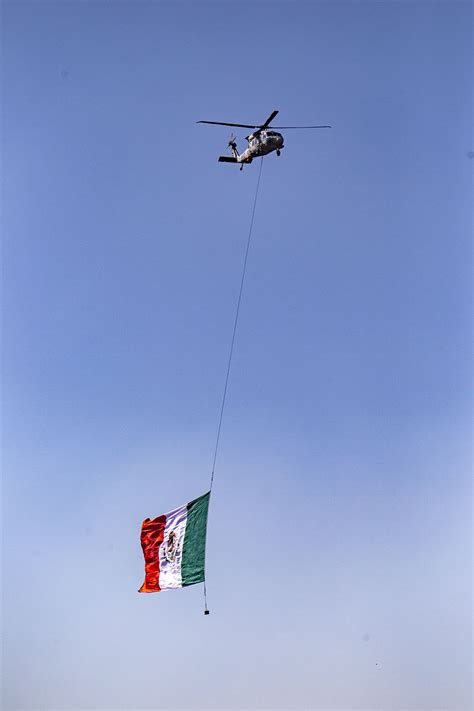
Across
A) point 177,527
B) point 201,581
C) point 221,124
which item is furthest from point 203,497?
point 221,124

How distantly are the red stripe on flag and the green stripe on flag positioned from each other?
4.15 ft

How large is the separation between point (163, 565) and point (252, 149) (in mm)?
21966

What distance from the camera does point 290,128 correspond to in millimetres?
30078

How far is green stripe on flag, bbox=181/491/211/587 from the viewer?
2384 cm

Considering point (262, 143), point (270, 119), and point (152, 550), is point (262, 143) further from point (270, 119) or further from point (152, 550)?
point (152, 550)

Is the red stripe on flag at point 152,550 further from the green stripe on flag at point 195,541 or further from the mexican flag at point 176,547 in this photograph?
the green stripe on flag at point 195,541

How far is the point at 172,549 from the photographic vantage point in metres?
24.3

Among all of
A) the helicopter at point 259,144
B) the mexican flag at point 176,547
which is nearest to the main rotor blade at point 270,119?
the helicopter at point 259,144

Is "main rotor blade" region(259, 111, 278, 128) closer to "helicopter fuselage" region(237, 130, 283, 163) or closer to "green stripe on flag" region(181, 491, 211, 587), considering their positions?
"helicopter fuselage" region(237, 130, 283, 163)

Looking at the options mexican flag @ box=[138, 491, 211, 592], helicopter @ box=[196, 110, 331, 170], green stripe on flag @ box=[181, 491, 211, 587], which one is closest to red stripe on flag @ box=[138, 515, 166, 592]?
mexican flag @ box=[138, 491, 211, 592]

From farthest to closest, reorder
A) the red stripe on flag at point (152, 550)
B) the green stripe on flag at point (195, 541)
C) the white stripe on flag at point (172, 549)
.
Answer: the red stripe on flag at point (152, 550)
the white stripe on flag at point (172, 549)
the green stripe on flag at point (195, 541)

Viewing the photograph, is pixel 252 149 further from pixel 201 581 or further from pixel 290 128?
pixel 201 581

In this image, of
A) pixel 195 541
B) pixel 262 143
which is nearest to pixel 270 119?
pixel 262 143

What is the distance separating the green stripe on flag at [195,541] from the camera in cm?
2384
